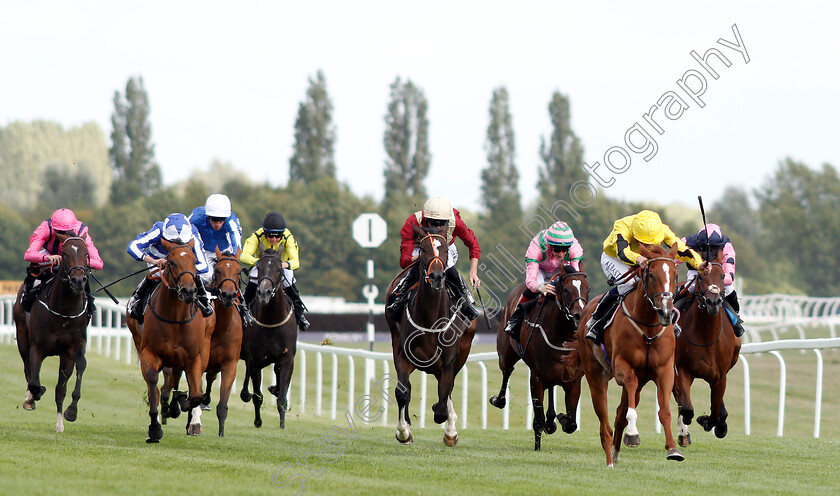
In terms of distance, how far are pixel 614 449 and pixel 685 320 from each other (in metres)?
1.88

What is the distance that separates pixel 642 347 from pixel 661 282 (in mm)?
561

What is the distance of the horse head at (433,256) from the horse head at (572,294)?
1.01 m

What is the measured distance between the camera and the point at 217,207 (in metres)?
9.98

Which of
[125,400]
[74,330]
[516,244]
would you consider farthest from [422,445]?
[516,244]

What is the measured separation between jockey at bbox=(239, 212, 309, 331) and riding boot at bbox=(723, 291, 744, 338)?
3.84 meters

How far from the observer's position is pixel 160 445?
8648 millimetres

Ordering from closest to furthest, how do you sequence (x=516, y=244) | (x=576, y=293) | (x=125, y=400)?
(x=576, y=293)
(x=125, y=400)
(x=516, y=244)

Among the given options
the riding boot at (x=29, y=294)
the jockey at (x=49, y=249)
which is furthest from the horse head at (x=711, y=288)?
the riding boot at (x=29, y=294)

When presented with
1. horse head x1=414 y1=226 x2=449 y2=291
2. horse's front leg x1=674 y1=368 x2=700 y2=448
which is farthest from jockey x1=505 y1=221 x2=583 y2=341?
horse's front leg x1=674 y1=368 x2=700 y2=448

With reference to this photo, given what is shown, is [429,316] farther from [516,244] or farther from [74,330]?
[516,244]

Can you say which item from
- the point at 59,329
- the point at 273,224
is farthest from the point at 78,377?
the point at 273,224

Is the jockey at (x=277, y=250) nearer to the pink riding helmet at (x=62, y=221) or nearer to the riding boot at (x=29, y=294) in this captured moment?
the pink riding helmet at (x=62, y=221)

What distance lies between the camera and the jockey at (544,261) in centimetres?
955

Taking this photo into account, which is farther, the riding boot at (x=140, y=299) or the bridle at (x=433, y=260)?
the riding boot at (x=140, y=299)
